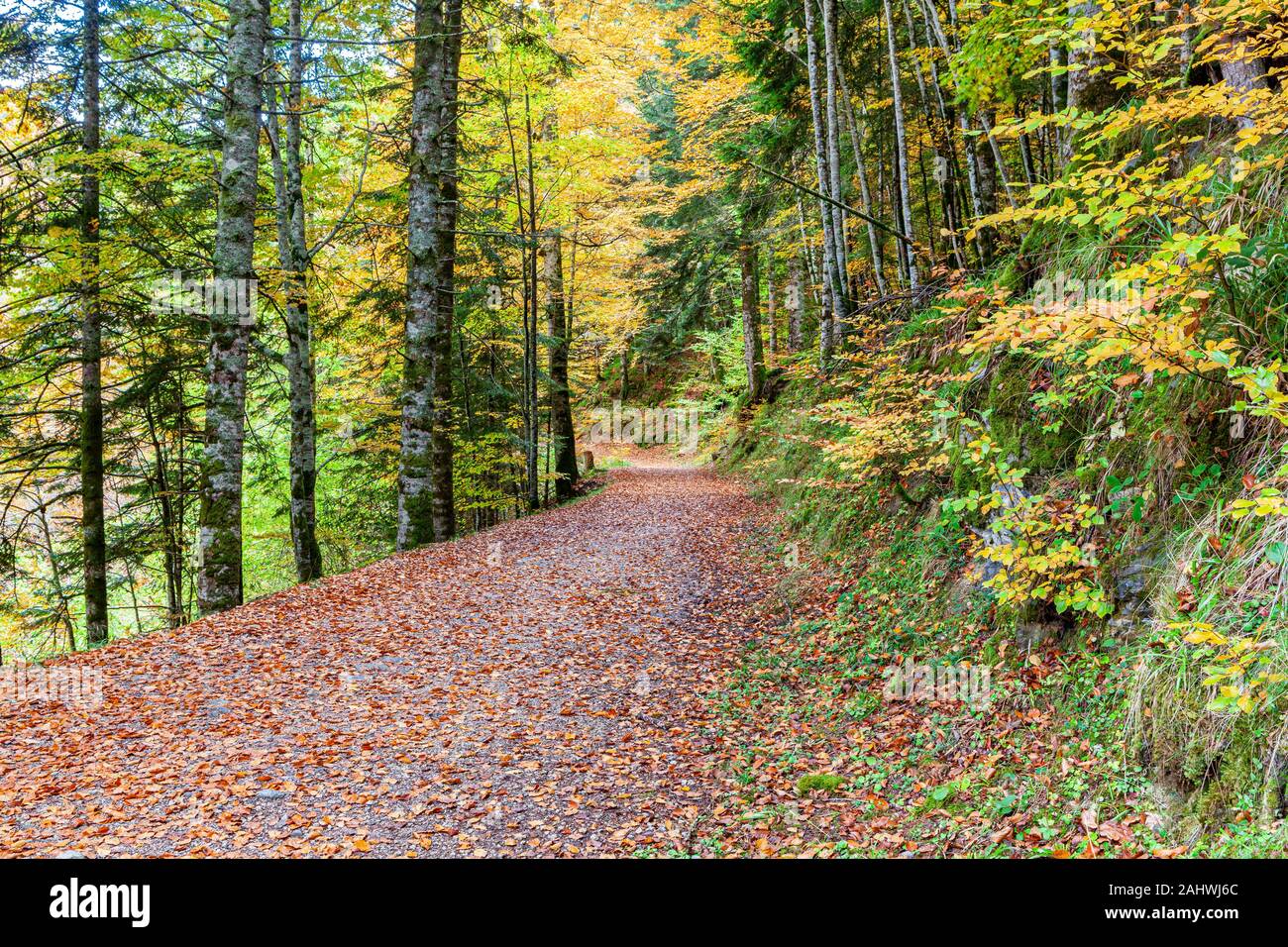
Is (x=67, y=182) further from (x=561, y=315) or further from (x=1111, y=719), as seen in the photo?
(x=1111, y=719)

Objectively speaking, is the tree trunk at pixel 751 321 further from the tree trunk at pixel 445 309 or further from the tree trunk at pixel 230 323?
the tree trunk at pixel 230 323

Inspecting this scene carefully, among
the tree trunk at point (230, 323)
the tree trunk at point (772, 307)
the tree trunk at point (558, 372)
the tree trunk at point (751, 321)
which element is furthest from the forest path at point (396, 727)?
the tree trunk at point (772, 307)

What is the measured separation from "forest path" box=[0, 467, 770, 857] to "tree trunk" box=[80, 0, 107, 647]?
451 centimetres

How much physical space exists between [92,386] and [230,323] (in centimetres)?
443

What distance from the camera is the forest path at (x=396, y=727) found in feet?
12.5

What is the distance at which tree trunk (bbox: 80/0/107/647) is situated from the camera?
9.80 meters

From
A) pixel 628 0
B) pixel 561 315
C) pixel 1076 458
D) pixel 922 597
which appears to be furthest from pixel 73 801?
pixel 628 0

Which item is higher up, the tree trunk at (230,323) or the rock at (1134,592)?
the tree trunk at (230,323)

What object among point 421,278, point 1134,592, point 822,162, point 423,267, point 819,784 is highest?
point 822,162

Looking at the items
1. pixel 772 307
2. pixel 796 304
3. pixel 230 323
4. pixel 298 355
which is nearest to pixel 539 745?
pixel 230 323

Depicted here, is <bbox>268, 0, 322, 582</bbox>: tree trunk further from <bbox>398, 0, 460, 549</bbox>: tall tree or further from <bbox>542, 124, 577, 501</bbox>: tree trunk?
<bbox>542, 124, 577, 501</bbox>: tree trunk

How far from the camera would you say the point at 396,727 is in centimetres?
511

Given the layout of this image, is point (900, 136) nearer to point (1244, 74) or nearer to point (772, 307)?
point (1244, 74)

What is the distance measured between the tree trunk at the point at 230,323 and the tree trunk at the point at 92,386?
11.0ft
